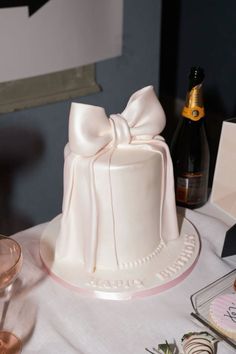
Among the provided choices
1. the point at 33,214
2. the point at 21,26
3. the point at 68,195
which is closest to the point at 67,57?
the point at 21,26

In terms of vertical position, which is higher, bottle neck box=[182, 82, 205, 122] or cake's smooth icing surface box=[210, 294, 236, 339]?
bottle neck box=[182, 82, 205, 122]

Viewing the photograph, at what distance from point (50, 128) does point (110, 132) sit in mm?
740

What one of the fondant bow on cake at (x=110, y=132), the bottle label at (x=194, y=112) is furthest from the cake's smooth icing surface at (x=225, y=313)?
the bottle label at (x=194, y=112)

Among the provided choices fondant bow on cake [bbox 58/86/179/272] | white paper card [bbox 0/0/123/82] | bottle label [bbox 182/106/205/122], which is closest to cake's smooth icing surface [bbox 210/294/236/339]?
fondant bow on cake [bbox 58/86/179/272]

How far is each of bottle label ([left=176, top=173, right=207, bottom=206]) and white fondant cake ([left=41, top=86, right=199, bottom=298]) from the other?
0.14 m

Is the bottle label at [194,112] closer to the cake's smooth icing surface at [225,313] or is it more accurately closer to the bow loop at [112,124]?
the bow loop at [112,124]

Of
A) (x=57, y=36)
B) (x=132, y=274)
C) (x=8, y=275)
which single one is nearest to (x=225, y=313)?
(x=132, y=274)

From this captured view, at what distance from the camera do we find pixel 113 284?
68 cm

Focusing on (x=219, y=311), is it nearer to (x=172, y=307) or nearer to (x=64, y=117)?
(x=172, y=307)

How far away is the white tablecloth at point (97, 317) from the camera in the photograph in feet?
1.99

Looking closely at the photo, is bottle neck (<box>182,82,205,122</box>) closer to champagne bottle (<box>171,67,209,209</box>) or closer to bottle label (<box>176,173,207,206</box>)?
champagne bottle (<box>171,67,209,209</box>)

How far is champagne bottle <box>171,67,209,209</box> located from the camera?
877 mm

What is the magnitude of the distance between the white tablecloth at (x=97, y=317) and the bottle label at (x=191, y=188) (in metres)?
0.18

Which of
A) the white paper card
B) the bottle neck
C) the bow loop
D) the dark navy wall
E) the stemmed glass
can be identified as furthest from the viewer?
the dark navy wall
